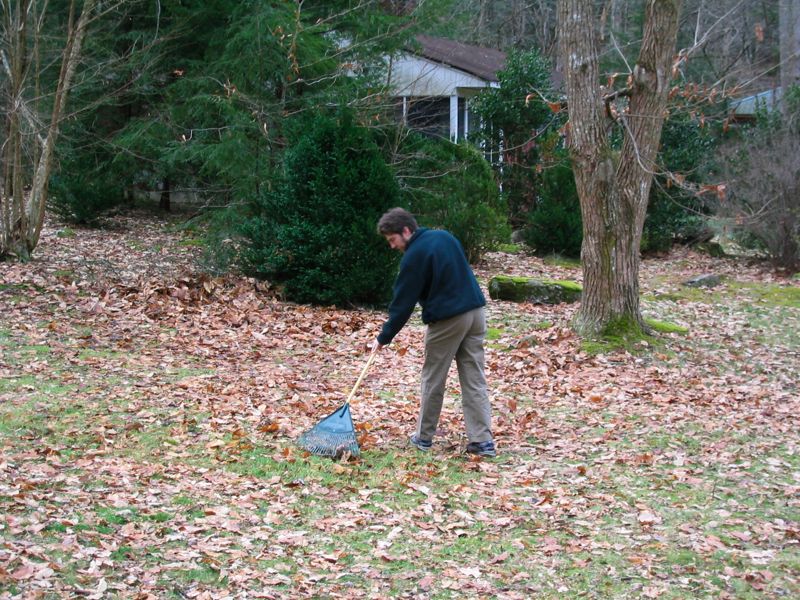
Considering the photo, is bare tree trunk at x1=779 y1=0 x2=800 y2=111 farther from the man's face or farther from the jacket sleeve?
the jacket sleeve

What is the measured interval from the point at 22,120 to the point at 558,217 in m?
10.8

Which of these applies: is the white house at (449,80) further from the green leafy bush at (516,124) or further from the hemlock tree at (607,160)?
the hemlock tree at (607,160)

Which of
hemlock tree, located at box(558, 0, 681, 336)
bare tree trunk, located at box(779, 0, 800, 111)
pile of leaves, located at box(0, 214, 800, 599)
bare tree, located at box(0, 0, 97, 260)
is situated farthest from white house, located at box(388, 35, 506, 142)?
pile of leaves, located at box(0, 214, 800, 599)

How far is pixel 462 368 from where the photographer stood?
22.4ft

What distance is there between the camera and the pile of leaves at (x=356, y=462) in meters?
4.91

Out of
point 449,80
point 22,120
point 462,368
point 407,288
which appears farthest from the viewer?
point 449,80

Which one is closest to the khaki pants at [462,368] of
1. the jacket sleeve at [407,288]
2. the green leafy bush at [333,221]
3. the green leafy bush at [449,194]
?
the jacket sleeve at [407,288]

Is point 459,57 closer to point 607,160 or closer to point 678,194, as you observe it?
point 678,194

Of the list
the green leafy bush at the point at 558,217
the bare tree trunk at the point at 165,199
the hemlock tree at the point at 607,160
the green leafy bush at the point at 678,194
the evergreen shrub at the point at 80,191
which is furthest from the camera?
the bare tree trunk at the point at 165,199

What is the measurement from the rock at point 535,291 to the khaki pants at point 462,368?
713 cm

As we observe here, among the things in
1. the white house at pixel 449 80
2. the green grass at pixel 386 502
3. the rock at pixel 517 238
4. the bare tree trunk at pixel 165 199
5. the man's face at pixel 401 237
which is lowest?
the green grass at pixel 386 502

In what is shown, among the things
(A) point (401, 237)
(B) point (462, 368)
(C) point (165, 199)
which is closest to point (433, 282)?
(A) point (401, 237)

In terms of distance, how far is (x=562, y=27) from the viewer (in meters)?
10.8

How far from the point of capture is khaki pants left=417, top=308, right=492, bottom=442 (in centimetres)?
666
